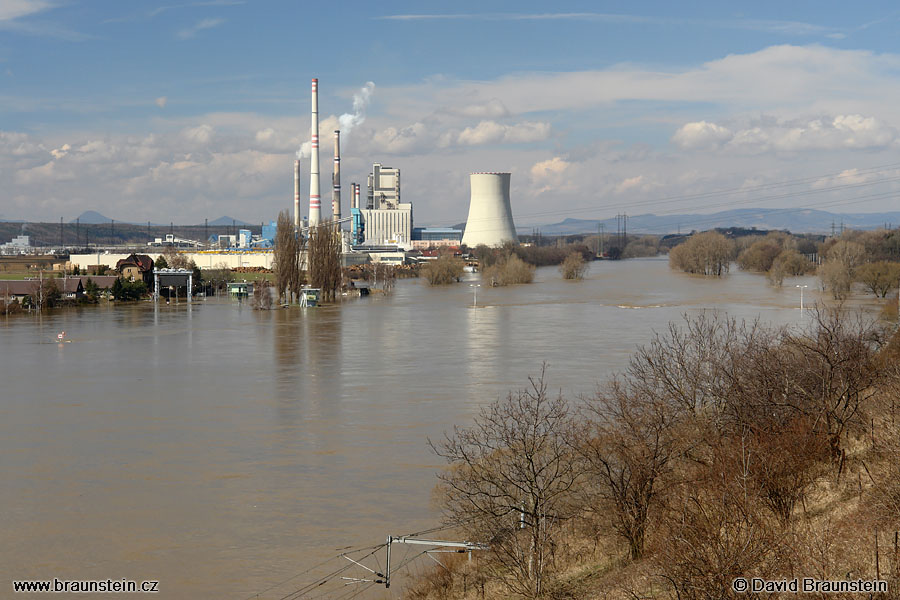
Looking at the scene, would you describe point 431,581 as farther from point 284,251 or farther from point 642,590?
point 284,251

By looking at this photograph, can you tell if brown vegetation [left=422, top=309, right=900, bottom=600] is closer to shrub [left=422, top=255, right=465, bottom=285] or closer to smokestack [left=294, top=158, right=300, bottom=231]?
shrub [left=422, top=255, right=465, bottom=285]

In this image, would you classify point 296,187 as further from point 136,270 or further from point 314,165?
point 136,270

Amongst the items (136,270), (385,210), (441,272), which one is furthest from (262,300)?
(385,210)

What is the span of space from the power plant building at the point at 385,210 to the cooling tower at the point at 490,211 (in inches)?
575

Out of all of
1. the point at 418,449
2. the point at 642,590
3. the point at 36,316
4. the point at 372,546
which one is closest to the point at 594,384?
the point at 418,449

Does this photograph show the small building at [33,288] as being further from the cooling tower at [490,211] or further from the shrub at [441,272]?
the cooling tower at [490,211]

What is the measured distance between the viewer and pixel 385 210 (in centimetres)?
8194

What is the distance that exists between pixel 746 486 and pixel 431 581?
2.26 m

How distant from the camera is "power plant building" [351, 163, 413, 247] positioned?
81312 millimetres

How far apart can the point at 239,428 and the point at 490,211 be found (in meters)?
51.4

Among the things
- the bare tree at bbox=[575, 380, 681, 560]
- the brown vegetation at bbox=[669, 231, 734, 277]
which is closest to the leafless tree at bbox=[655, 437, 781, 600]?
the bare tree at bbox=[575, 380, 681, 560]

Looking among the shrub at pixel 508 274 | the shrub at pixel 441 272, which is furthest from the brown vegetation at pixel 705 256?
the shrub at pixel 441 272

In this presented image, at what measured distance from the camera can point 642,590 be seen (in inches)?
196

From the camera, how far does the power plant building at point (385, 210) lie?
267 ft
